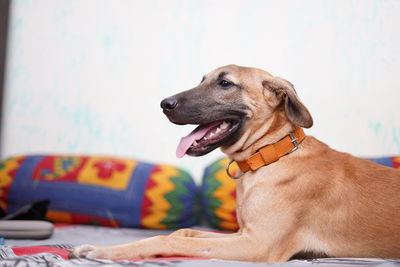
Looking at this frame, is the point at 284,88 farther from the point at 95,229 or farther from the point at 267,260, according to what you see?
the point at 95,229

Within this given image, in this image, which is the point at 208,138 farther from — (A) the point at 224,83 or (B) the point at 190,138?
(A) the point at 224,83

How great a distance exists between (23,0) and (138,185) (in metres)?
2.32

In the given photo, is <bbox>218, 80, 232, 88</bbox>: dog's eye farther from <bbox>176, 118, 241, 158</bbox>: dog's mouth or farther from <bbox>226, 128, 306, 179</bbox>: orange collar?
<bbox>226, 128, 306, 179</bbox>: orange collar

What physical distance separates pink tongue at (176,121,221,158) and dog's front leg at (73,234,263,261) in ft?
1.45

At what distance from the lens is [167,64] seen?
3547 millimetres

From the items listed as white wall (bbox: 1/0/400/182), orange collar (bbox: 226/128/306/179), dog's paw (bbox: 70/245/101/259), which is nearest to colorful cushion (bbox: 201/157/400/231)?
white wall (bbox: 1/0/400/182)

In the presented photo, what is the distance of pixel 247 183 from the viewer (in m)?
2.00

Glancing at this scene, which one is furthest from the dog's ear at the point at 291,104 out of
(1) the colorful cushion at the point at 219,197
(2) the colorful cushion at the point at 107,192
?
(2) the colorful cushion at the point at 107,192

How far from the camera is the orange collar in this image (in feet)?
6.51

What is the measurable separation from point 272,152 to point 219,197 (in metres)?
1.08

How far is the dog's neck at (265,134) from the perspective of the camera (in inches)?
80.6

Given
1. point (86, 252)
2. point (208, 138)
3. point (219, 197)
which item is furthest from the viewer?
point (219, 197)

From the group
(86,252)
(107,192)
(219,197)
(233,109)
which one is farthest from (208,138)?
(107,192)

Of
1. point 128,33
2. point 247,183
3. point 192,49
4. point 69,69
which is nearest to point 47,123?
point 69,69
